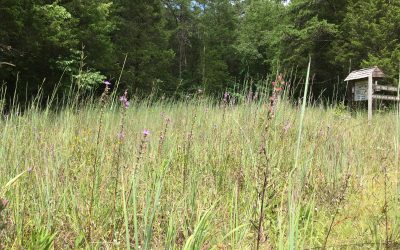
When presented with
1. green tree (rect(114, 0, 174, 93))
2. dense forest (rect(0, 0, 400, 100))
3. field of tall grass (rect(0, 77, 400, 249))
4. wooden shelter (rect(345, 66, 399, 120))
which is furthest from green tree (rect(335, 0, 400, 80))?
field of tall grass (rect(0, 77, 400, 249))

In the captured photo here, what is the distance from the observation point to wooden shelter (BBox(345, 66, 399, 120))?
9.52 m

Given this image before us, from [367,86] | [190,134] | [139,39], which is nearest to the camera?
[190,134]

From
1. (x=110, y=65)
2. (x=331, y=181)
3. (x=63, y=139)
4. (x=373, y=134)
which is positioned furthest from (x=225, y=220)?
(x=110, y=65)

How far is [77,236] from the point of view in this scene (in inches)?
67.1

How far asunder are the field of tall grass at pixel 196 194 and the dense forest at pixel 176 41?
0.56 m

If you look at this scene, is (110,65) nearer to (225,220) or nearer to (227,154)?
(227,154)

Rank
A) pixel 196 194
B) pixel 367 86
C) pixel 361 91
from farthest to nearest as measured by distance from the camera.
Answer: pixel 361 91
pixel 367 86
pixel 196 194

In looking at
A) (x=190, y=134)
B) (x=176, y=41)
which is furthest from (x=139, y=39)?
(x=190, y=134)

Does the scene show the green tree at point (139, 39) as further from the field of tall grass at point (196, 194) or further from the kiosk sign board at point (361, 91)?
the field of tall grass at point (196, 194)

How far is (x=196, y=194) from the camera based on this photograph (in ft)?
6.53

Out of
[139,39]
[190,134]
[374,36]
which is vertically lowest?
[190,134]

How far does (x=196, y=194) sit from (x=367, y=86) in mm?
9159

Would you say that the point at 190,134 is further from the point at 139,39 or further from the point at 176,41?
the point at 176,41

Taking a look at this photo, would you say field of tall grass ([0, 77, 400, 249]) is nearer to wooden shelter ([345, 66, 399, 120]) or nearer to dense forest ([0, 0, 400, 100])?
dense forest ([0, 0, 400, 100])
